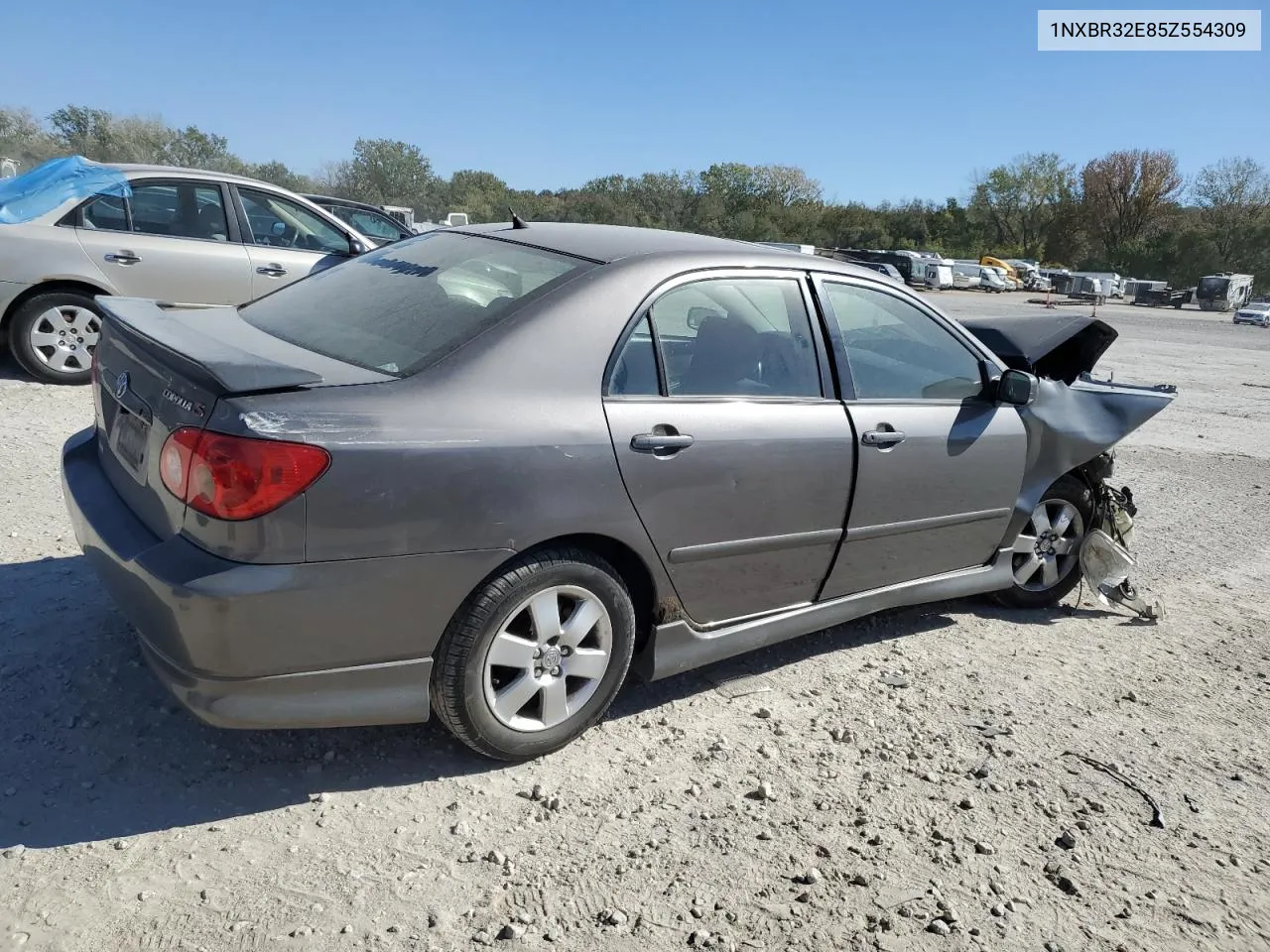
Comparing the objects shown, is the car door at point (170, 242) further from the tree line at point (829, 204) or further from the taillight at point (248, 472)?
the tree line at point (829, 204)

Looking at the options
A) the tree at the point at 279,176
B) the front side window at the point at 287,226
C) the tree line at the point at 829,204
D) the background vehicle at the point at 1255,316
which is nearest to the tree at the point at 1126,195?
the tree line at the point at 829,204

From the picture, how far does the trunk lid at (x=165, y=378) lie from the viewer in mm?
2586

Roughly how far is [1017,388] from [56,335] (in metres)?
6.84

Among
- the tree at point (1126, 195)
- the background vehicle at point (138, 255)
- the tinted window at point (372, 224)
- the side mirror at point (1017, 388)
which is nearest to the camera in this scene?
the side mirror at point (1017, 388)

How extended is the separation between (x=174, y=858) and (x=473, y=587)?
40.5 inches

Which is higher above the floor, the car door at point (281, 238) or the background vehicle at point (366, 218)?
the background vehicle at point (366, 218)

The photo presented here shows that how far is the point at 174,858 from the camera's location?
2518mm

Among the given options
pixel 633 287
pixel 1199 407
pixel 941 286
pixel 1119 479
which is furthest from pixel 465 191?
pixel 633 287

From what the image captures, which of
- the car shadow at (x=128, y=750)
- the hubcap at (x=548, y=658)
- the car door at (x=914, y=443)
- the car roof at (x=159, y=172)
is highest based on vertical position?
the car roof at (x=159, y=172)

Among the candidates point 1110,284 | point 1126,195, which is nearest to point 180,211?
point 1110,284

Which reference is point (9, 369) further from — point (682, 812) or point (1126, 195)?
point (1126, 195)

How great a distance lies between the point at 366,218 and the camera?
12156mm

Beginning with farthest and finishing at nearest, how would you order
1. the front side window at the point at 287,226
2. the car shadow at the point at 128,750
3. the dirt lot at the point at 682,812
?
the front side window at the point at 287,226
the car shadow at the point at 128,750
the dirt lot at the point at 682,812

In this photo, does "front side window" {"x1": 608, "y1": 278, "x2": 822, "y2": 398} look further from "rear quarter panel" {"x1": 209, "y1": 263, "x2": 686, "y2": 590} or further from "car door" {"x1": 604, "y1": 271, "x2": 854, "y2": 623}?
"rear quarter panel" {"x1": 209, "y1": 263, "x2": 686, "y2": 590}
